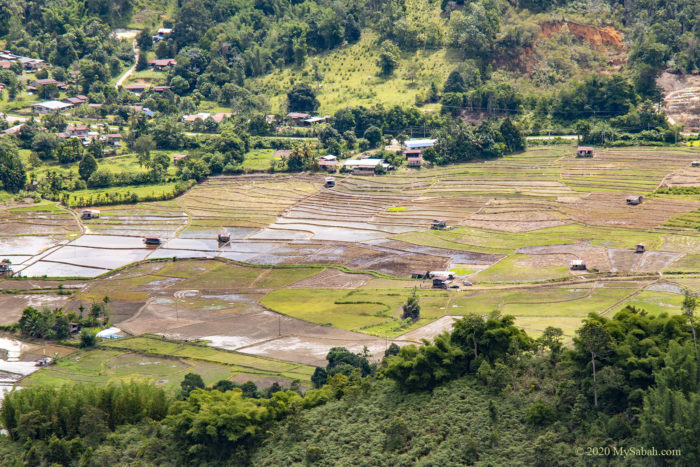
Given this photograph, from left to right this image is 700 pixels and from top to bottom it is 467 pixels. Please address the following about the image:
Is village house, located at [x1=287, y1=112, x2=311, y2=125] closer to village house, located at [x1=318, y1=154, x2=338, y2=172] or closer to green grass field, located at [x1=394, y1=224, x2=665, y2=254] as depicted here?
village house, located at [x1=318, y1=154, x2=338, y2=172]

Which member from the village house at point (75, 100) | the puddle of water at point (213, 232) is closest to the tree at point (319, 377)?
the puddle of water at point (213, 232)

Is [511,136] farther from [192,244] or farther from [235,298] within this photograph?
[235,298]

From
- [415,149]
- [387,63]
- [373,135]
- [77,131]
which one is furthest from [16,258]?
[387,63]

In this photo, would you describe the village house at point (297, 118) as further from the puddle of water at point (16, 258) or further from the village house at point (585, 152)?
the puddle of water at point (16, 258)

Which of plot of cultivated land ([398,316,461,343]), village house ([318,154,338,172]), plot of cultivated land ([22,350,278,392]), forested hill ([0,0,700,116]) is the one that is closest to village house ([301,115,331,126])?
forested hill ([0,0,700,116])

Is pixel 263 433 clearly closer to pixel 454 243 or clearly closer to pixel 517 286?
pixel 517 286

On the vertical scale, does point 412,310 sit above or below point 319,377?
above

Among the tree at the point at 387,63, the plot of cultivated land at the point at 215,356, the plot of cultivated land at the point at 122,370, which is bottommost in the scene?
the plot of cultivated land at the point at 122,370

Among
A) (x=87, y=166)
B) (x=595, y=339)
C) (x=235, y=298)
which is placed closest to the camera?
(x=595, y=339)
